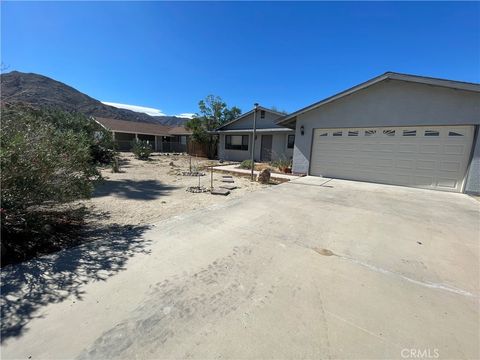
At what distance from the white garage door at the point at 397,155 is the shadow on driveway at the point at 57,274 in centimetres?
932

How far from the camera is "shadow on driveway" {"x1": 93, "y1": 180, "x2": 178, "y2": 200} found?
6.60m

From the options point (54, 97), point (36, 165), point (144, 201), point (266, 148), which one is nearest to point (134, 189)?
point (144, 201)

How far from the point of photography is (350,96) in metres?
9.55

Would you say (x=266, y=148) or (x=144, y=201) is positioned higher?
(x=266, y=148)

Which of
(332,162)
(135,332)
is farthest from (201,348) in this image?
(332,162)

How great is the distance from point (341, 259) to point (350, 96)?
8.80 m

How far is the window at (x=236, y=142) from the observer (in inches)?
711

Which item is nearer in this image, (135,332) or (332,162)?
(135,332)

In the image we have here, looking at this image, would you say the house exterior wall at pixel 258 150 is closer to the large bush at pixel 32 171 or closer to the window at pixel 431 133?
the window at pixel 431 133

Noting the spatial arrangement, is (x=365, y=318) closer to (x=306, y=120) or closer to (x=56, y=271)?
(x=56, y=271)

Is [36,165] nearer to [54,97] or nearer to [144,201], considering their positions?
[144,201]

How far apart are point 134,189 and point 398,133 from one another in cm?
1046

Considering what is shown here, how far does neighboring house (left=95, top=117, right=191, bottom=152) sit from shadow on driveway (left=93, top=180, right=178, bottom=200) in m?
19.2

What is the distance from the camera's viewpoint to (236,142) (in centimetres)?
1852
